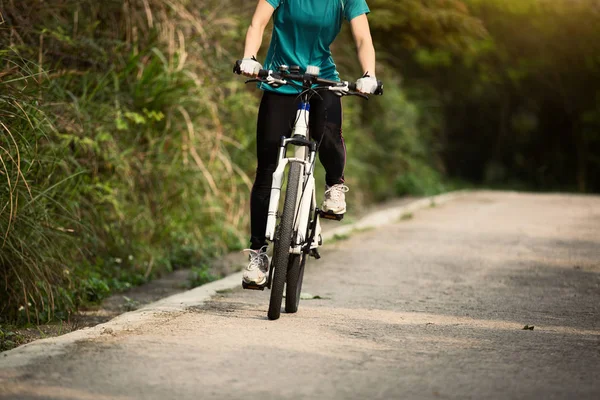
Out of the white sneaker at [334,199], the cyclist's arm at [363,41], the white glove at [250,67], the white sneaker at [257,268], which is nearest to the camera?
the white glove at [250,67]

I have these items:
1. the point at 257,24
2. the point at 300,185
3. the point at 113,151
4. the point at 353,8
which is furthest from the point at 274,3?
the point at 113,151

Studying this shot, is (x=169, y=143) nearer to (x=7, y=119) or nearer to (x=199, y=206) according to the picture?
(x=199, y=206)

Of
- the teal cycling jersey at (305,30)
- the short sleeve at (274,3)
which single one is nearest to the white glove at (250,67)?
the teal cycling jersey at (305,30)

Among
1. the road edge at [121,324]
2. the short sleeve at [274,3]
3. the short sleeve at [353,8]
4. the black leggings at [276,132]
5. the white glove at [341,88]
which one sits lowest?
the road edge at [121,324]

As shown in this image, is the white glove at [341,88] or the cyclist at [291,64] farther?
the cyclist at [291,64]

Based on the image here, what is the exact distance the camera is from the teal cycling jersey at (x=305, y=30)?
230 inches

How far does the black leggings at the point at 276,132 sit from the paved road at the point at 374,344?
0.65 m

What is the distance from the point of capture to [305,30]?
5.91 m

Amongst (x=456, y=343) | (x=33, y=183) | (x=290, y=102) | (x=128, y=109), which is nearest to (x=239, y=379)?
(x=456, y=343)

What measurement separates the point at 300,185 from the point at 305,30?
0.96 meters

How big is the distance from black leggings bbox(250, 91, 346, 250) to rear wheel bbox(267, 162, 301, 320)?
37 centimetres

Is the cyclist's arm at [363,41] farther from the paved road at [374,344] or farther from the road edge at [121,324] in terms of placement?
the road edge at [121,324]

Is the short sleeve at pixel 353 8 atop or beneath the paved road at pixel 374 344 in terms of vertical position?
atop

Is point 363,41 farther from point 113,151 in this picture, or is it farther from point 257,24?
point 113,151
